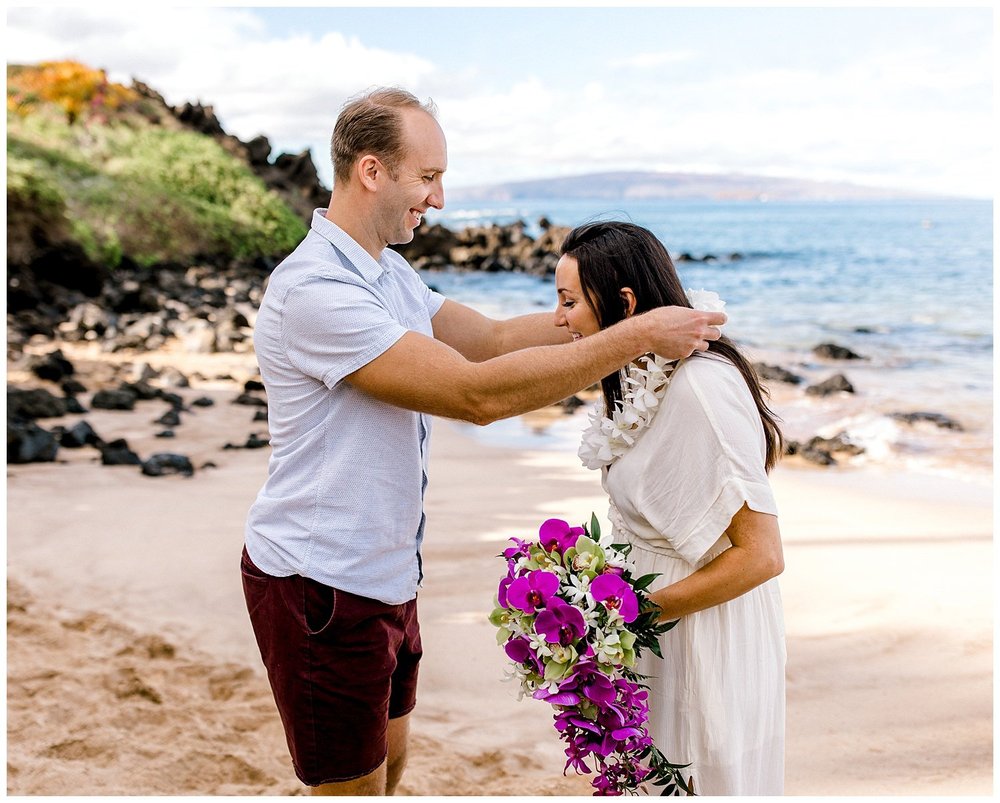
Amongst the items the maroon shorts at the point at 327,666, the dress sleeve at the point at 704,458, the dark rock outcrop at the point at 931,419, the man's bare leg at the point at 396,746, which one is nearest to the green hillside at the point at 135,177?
the dark rock outcrop at the point at 931,419

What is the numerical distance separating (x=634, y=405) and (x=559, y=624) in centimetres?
70

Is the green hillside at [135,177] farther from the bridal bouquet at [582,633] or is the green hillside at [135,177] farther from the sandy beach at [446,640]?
the bridal bouquet at [582,633]

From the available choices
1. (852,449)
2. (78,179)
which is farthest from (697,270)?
(852,449)

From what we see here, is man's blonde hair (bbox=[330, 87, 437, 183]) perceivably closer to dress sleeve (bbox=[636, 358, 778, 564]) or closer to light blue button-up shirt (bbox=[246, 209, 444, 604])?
light blue button-up shirt (bbox=[246, 209, 444, 604])

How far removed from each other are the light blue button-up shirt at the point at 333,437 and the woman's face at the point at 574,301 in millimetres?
549

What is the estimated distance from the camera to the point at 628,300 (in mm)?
3109

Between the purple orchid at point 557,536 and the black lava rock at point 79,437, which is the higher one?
the purple orchid at point 557,536

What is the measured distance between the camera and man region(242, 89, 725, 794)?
2.93m

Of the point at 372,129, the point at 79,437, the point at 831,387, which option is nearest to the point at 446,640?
the point at 372,129

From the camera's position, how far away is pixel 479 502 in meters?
8.85

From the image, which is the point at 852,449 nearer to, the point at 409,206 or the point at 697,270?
the point at 409,206

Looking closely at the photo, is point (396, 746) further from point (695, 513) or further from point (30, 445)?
point (30, 445)

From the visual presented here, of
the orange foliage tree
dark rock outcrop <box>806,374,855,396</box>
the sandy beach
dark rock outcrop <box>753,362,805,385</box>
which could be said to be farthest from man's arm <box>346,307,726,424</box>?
the orange foliage tree

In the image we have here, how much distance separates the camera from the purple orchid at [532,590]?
105 inches
